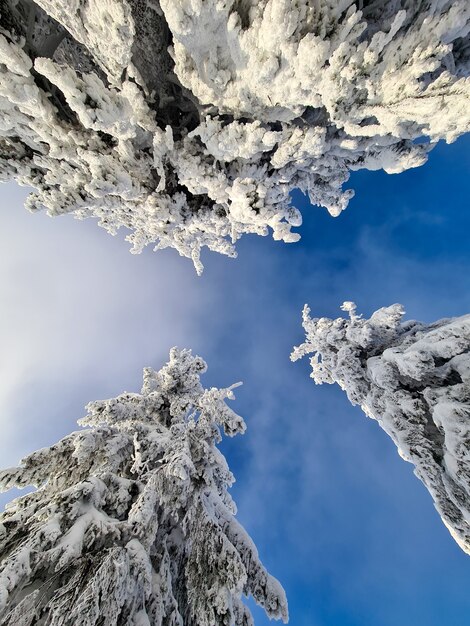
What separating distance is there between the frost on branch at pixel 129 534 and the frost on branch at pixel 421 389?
4914 millimetres

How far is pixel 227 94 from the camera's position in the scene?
7.11 meters

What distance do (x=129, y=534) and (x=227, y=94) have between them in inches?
393

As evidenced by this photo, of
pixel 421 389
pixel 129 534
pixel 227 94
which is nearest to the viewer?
pixel 129 534

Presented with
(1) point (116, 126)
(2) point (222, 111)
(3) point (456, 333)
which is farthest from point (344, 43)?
(3) point (456, 333)

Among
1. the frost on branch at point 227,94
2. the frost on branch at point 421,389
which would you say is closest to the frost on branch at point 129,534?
the frost on branch at point 421,389

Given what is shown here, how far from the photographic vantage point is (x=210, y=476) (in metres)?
7.46

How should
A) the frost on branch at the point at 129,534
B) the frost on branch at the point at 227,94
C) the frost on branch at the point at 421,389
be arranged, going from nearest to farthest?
1. the frost on branch at the point at 129,534
2. the frost on branch at the point at 227,94
3. the frost on branch at the point at 421,389

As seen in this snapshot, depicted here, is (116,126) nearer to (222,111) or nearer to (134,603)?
(222,111)

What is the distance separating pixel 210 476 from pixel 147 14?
39.6 ft

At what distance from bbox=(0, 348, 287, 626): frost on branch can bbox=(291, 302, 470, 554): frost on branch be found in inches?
193

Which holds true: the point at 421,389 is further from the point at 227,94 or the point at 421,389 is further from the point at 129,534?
the point at 227,94

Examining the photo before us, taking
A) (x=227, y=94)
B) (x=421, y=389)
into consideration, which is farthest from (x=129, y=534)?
(x=227, y=94)

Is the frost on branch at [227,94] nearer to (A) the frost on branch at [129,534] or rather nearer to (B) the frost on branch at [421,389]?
(B) the frost on branch at [421,389]

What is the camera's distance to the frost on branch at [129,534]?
370cm
